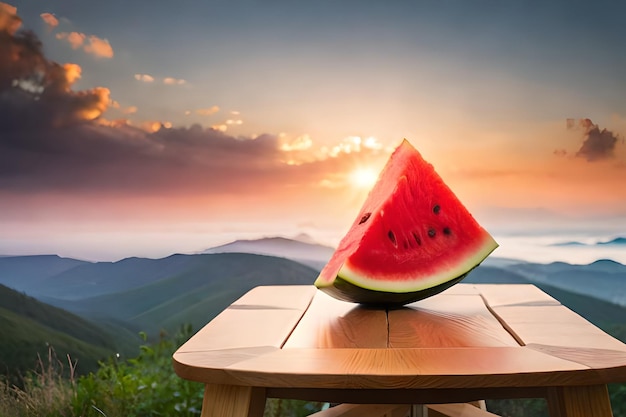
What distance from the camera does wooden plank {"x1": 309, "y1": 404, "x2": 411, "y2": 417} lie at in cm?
179

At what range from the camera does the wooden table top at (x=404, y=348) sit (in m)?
0.99

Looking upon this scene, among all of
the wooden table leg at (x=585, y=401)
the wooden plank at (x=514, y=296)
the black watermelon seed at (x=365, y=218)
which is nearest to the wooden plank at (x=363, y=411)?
the wooden plank at (x=514, y=296)

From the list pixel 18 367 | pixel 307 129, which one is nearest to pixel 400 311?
pixel 307 129

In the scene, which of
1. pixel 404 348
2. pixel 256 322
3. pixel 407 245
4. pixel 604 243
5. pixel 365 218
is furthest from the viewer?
pixel 604 243

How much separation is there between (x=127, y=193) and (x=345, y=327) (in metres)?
2.32

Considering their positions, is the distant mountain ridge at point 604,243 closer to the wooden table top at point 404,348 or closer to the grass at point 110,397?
A: the grass at point 110,397

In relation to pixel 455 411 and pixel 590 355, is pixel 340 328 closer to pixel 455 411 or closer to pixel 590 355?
pixel 590 355

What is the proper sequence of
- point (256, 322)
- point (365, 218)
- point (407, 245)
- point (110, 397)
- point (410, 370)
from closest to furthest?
point (410, 370), point (256, 322), point (407, 245), point (365, 218), point (110, 397)

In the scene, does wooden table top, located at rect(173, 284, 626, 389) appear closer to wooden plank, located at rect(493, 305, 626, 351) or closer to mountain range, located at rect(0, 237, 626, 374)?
wooden plank, located at rect(493, 305, 626, 351)

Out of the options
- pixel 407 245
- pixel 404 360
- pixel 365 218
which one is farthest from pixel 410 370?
pixel 365 218

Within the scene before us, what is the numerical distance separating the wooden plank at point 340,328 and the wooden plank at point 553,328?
0.27 metres

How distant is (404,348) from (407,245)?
0.50 meters

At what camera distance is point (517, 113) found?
3234 mm

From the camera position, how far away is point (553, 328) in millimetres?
1338
